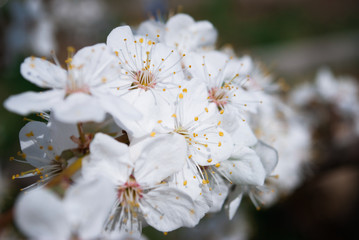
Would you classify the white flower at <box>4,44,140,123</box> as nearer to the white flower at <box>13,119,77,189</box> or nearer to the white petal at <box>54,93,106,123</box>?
the white petal at <box>54,93,106,123</box>

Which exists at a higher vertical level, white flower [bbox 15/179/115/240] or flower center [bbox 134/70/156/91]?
flower center [bbox 134/70/156/91]

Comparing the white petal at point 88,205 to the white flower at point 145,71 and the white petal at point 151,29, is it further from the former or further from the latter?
the white petal at point 151,29

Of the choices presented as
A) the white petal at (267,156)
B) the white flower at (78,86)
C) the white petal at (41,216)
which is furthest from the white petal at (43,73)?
the white petal at (267,156)

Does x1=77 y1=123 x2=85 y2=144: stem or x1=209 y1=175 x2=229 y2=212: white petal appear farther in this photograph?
x1=209 y1=175 x2=229 y2=212: white petal

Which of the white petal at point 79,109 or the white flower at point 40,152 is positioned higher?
the white petal at point 79,109

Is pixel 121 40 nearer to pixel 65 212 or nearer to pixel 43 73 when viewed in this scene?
pixel 43 73

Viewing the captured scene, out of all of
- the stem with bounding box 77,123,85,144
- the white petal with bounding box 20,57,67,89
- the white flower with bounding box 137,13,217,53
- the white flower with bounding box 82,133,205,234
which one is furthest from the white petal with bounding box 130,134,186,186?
the white flower with bounding box 137,13,217,53
